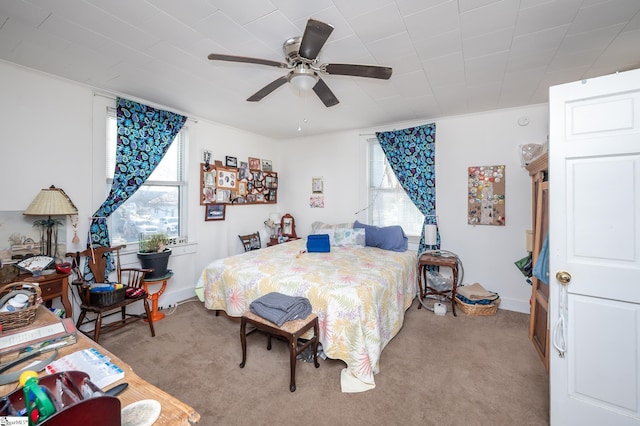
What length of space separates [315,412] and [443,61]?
285cm

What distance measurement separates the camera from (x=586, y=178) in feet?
4.97

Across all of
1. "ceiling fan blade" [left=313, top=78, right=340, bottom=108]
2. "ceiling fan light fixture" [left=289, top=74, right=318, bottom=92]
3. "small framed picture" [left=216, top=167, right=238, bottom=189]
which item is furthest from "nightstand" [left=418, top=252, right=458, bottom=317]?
"small framed picture" [left=216, top=167, right=238, bottom=189]

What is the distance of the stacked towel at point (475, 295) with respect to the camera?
339 cm

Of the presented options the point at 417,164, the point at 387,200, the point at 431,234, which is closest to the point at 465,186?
the point at 417,164

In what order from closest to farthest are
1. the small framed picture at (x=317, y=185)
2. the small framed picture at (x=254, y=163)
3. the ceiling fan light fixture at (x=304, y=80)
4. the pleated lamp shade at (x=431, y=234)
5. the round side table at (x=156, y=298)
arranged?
the ceiling fan light fixture at (x=304, y=80), the round side table at (x=156, y=298), the pleated lamp shade at (x=431, y=234), the small framed picture at (x=254, y=163), the small framed picture at (x=317, y=185)

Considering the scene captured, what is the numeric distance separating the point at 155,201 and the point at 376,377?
10.7 feet

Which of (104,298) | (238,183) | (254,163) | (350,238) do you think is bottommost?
(104,298)

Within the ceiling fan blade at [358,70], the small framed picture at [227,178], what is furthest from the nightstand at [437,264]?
the small framed picture at [227,178]

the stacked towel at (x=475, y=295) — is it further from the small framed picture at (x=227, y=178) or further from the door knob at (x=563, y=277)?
the small framed picture at (x=227, y=178)

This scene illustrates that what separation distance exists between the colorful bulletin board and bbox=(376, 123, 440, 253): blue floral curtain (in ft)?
1.53

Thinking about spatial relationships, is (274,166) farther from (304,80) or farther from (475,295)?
(475,295)

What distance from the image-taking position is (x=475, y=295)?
345 centimetres

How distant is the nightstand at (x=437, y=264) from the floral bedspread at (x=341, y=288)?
0.12 metres

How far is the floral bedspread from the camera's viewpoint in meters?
2.17
